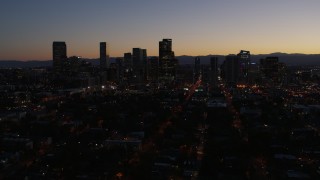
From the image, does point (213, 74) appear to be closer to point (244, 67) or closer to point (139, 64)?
point (244, 67)

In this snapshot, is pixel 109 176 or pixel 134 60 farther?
pixel 134 60

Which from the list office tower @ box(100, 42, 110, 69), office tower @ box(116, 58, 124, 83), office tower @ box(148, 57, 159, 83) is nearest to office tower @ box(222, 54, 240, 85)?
office tower @ box(148, 57, 159, 83)

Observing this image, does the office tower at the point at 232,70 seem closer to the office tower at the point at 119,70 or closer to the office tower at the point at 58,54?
the office tower at the point at 119,70

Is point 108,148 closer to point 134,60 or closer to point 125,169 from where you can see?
point 125,169

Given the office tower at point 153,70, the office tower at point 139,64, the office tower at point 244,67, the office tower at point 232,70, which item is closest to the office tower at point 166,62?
the office tower at point 153,70

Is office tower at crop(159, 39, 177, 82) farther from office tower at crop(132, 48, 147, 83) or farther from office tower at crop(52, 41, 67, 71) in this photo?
office tower at crop(52, 41, 67, 71)

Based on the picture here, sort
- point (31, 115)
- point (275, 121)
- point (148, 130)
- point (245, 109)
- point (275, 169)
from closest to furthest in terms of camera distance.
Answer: point (275, 169) < point (148, 130) < point (275, 121) < point (31, 115) < point (245, 109)

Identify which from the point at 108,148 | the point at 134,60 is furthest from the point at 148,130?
the point at 134,60

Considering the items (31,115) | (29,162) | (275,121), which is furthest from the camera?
(31,115)
